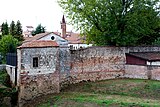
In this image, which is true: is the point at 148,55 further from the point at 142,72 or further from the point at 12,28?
the point at 12,28

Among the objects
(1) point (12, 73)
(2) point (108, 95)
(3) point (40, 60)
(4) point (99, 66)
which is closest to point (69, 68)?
(4) point (99, 66)

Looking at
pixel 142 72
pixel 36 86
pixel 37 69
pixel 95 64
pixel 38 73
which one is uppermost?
pixel 95 64

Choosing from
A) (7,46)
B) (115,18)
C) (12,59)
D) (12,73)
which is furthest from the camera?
(7,46)

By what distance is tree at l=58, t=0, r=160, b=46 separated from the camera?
2950 centimetres

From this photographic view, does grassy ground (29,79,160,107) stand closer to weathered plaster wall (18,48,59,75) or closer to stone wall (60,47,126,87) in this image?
stone wall (60,47,126,87)

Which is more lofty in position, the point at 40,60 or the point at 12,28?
the point at 12,28

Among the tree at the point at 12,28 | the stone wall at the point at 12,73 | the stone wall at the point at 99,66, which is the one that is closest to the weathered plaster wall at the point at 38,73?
the stone wall at the point at 99,66

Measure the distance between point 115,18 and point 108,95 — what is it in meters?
10.2

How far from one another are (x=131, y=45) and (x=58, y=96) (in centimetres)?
1229

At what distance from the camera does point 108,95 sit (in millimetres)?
22547

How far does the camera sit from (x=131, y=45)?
31.1m

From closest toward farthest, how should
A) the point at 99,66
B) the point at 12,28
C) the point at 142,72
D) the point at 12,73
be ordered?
the point at 12,73, the point at 142,72, the point at 99,66, the point at 12,28

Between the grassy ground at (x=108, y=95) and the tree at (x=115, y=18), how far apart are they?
6.04 metres

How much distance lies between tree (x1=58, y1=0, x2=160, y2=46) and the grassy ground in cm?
604
